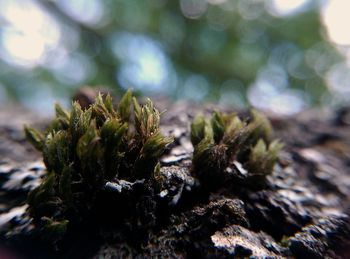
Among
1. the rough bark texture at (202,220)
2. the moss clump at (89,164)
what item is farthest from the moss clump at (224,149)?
the moss clump at (89,164)

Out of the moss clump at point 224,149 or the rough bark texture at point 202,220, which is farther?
the moss clump at point 224,149

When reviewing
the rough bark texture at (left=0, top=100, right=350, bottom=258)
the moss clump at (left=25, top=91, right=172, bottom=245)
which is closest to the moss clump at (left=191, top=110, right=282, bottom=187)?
the rough bark texture at (left=0, top=100, right=350, bottom=258)

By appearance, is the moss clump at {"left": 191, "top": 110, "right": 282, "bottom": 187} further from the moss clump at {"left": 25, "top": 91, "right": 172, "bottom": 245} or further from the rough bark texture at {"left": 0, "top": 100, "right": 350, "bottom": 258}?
the moss clump at {"left": 25, "top": 91, "right": 172, "bottom": 245}

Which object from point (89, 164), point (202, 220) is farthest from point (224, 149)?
point (89, 164)

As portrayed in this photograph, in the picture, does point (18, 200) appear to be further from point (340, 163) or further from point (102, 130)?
point (340, 163)

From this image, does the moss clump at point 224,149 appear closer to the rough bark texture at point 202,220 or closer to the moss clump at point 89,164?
the rough bark texture at point 202,220

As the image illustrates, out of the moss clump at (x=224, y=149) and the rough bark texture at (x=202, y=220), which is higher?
the moss clump at (x=224, y=149)
